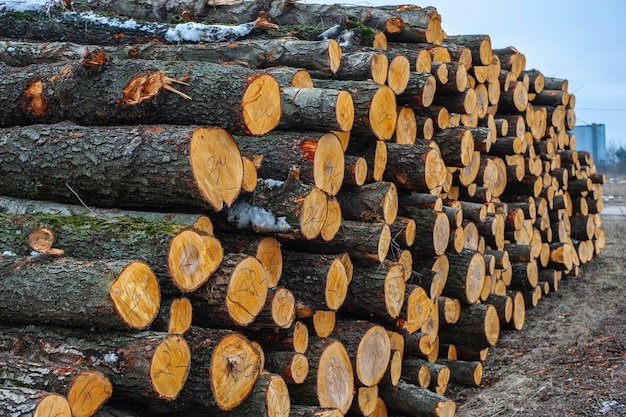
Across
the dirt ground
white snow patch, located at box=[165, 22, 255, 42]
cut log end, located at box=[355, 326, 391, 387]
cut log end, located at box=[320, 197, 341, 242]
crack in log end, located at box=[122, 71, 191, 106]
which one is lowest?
the dirt ground

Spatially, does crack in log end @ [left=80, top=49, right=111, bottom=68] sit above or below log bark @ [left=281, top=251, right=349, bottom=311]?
above

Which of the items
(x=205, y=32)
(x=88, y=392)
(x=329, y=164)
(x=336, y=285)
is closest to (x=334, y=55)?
(x=329, y=164)

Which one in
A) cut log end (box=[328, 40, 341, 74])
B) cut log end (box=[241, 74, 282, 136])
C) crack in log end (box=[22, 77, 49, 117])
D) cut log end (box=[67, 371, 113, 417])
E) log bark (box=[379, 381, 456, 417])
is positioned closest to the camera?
cut log end (box=[67, 371, 113, 417])

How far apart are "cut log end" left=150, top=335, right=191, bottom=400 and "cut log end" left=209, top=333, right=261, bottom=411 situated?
18cm

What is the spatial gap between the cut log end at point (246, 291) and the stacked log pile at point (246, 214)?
0.04 ft

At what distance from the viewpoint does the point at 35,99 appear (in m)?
4.88

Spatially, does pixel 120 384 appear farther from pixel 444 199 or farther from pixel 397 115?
pixel 444 199

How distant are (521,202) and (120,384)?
593 cm

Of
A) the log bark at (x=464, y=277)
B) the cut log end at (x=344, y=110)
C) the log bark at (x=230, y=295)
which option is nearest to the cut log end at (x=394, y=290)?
the cut log end at (x=344, y=110)

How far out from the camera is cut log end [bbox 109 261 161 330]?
347 cm

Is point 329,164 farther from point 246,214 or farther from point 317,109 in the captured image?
point 246,214

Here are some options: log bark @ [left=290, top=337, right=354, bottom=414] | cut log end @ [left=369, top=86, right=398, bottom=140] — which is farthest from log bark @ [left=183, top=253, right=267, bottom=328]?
cut log end @ [left=369, top=86, right=398, bottom=140]

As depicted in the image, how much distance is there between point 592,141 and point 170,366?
2149cm

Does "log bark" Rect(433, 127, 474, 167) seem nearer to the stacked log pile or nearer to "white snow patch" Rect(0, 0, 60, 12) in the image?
the stacked log pile
